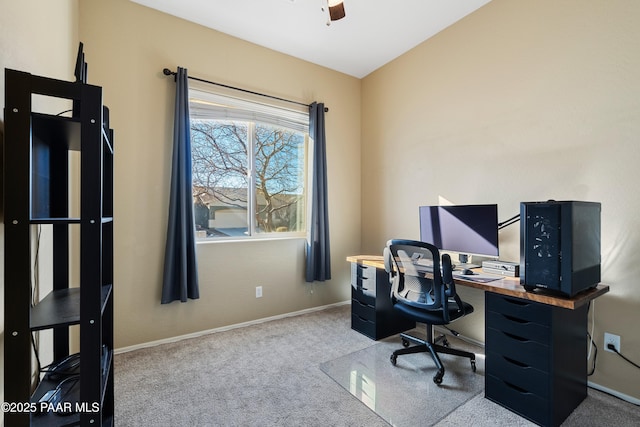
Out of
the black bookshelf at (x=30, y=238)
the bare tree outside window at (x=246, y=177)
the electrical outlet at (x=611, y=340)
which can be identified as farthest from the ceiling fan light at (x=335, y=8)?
the electrical outlet at (x=611, y=340)

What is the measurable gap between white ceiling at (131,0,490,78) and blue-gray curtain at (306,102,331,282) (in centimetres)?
65

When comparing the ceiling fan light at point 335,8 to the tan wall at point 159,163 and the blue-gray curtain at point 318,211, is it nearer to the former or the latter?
the tan wall at point 159,163

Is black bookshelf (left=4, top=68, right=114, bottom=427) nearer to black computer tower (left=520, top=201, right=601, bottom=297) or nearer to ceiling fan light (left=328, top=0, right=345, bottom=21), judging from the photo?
ceiling fan light (left=328, top=0, right=345, bottom=21)

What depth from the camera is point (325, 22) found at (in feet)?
9.02

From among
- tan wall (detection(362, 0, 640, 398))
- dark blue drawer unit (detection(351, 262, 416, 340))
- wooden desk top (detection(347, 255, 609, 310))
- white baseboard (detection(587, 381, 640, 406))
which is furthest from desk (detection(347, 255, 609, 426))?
dark blue drawer unit (detection(351, 262, 416, 340))

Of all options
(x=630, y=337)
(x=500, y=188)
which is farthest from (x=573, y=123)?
(x=630, y=337)

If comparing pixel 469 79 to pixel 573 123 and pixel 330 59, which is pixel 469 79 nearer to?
pixel 573 123

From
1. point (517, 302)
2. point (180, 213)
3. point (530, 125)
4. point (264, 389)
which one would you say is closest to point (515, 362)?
point (517, 302)

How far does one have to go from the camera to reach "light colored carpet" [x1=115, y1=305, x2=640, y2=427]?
5.56ft

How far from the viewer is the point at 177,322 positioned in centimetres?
273

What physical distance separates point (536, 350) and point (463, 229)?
102cm

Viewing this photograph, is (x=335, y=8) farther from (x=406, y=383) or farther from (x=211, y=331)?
(x=211, y=331)

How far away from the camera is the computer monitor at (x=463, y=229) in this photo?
7.57 ft

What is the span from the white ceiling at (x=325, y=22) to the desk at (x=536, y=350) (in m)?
2.33
